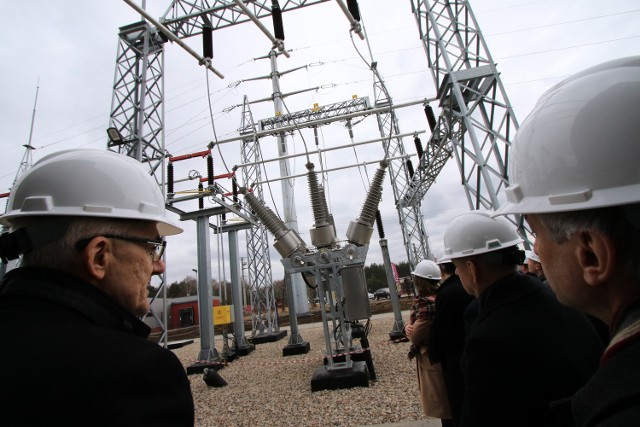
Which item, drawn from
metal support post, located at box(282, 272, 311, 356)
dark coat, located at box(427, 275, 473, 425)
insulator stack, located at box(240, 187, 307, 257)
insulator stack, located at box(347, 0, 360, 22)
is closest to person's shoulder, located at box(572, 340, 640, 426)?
dark coat, located at box(427, 275, 473, 425)

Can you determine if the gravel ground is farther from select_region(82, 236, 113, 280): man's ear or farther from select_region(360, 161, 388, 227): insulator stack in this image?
select_region(82, 236, 113, 280): man's ear

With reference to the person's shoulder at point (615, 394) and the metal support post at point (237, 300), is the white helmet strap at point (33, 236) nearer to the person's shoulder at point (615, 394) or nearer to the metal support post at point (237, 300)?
the person's shoulder at point (615, 394)

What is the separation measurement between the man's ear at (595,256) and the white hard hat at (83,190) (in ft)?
4.35

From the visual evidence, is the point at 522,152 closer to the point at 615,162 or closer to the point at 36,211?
the point at 615,162

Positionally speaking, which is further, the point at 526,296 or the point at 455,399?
the point at 455,399

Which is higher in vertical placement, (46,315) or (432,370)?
(46,315)

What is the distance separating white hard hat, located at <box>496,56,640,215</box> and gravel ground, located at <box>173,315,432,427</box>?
13.5 ft

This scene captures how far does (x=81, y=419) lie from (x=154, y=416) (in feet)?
0.48

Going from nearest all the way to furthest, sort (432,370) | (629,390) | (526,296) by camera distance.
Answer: (629,390)
(526,296)
(432,370)

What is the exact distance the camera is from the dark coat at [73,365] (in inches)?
27.1

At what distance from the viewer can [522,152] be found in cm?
98

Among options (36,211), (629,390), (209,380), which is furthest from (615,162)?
(209,380)

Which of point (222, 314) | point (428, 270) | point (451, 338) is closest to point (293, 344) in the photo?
point (222, 314)

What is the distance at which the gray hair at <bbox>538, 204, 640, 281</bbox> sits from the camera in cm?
67
